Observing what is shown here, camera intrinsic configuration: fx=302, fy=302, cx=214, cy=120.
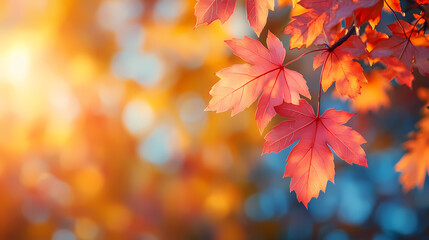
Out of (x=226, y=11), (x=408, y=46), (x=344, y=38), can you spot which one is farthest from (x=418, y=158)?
(x=226, y=11)

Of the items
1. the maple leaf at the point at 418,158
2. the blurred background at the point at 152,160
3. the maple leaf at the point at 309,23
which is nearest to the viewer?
the maple leaf at the point at 309,23

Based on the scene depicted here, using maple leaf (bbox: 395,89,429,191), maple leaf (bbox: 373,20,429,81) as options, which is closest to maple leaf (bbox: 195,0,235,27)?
maple leaf (bbox: 373,20,429,81)

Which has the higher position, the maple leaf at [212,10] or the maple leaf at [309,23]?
the maple leaf at [212,10]

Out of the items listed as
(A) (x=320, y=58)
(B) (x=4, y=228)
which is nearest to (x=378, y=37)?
(A) (x=320, y=58)

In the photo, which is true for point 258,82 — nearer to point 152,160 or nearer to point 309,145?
point 309,145

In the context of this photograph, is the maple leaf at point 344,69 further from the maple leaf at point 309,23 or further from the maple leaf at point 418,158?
the maple leaf at point 418,158

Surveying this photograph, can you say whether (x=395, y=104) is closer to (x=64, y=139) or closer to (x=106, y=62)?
(x=106, y=62)

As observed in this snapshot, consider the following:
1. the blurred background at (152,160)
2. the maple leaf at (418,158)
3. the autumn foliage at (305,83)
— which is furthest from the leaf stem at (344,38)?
the blurred background at (152,160)
